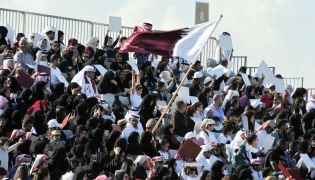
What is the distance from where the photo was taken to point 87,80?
121ft

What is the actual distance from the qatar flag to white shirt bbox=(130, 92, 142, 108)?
6.52 feet

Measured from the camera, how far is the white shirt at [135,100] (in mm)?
37078

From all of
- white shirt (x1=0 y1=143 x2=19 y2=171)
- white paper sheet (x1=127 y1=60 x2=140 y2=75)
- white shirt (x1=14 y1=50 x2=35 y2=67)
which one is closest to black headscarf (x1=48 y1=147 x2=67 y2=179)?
white shirt (x1=0 y1=143 x2=19 y2=171)

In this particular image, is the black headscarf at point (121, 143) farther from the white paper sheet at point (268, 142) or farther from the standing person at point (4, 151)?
the white paper sheet at point (268, 142)

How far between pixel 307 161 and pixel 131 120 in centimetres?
426

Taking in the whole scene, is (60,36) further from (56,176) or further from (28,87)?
(56,176)

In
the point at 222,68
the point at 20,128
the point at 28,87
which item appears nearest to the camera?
the point at 20,128

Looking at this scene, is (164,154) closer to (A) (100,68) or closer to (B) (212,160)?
(B) (212,160)

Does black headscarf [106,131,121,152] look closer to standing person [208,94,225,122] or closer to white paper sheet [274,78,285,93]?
standing person [208,94,225,122]

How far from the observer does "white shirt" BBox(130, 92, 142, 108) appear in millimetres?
37078

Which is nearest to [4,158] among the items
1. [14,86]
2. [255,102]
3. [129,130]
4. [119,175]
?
[119,175]

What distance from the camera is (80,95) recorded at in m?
35.3

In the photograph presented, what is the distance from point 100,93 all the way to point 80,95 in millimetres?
2122

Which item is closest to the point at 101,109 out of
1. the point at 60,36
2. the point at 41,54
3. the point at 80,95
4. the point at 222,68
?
the point at 80,95
